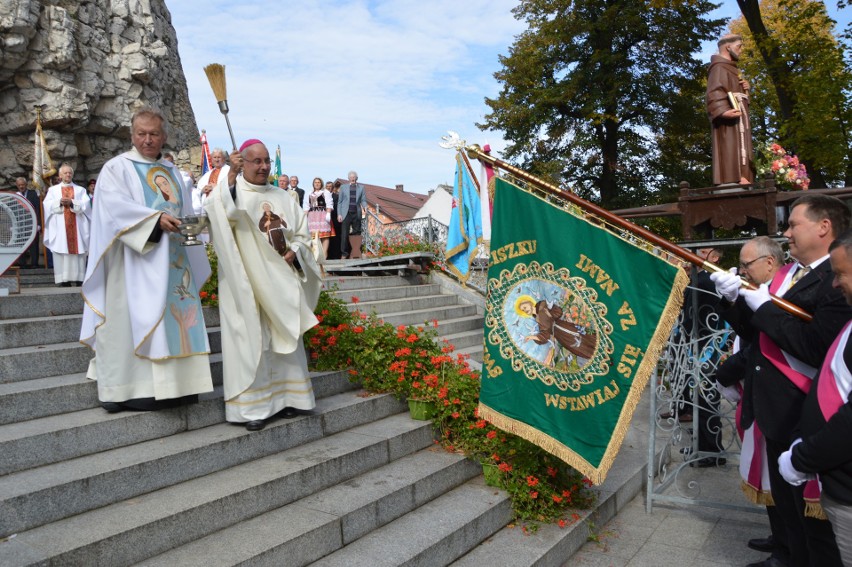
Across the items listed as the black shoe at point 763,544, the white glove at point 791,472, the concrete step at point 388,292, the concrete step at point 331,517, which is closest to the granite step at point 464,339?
the concrete step at point 388,292

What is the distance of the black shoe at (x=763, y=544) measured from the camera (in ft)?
14.4

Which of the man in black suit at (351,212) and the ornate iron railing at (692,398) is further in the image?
the man in black suit at (351,212)

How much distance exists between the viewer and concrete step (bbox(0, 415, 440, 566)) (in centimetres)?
305

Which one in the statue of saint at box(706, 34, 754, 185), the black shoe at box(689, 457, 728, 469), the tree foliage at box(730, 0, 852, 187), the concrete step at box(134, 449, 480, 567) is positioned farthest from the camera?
the tree foliage at box(730, 0, 852, 187)

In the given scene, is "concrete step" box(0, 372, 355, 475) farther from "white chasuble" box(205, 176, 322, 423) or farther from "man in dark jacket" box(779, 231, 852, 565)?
"man in dark jacket" box(779, 231, 852, 565)

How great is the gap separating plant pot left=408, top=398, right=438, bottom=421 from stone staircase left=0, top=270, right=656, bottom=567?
0.07 metres

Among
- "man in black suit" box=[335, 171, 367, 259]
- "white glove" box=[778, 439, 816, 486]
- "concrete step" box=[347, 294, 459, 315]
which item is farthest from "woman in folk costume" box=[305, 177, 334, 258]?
"white glove" box=[778, 439, 816, 486]

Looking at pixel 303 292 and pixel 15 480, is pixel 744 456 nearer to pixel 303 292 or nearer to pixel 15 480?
pixel 303 292

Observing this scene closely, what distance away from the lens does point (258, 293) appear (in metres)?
4.63

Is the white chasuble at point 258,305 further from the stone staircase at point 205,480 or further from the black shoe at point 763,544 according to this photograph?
the black shoe at point 763,544

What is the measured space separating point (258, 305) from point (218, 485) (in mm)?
1309

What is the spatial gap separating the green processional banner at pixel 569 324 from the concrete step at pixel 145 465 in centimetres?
133

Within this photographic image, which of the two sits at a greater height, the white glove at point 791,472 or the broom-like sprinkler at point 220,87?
the broom-like sprinkler at point 220,87

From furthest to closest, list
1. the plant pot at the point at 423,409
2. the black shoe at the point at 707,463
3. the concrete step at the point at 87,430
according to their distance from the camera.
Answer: the black shoe at the point at 707,463
the plant pot at the point at 423,409
the concrete step at the point at 87,430
